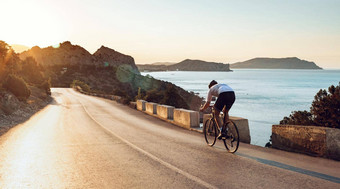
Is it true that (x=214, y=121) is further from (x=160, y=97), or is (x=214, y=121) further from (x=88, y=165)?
(x=160, y=97)

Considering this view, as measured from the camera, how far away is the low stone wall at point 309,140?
23.9ft

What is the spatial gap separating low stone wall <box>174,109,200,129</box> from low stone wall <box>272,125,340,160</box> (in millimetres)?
5265

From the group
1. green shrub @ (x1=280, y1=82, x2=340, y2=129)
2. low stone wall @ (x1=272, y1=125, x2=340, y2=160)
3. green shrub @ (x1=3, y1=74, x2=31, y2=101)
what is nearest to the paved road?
low stone wall @ (x1=272, y1=125, x2=340, y2=160)

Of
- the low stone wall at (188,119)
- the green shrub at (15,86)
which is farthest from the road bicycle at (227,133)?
the green shrub at (15,86)

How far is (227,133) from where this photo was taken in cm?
826

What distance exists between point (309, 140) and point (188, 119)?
683 cm

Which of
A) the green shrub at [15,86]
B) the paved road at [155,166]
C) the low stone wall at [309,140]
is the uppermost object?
the green shrub at [15,86]

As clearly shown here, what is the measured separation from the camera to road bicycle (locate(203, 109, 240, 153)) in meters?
7.95

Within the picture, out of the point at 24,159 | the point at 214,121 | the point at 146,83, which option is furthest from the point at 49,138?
the point at 146,83

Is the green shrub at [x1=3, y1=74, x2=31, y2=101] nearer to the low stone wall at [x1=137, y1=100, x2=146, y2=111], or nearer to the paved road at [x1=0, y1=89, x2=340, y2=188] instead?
the low stone wall at [x1=137, y1=100, x2=146, y2=111]

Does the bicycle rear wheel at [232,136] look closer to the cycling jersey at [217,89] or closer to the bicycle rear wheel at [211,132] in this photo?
the bicycle rear wheel at [211,132]

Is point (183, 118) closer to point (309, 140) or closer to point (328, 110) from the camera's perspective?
point (309, 140)

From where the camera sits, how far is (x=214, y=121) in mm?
9000

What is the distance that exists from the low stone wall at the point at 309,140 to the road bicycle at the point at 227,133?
145 centimetres
